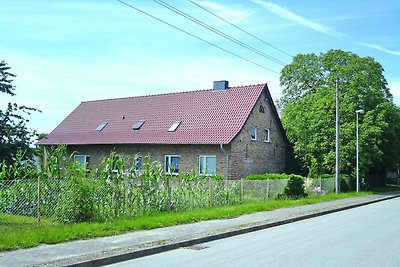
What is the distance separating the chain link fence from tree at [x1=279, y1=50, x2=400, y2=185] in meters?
19.3

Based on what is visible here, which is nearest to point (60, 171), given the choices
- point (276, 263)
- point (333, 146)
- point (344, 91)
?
point (276, 263)

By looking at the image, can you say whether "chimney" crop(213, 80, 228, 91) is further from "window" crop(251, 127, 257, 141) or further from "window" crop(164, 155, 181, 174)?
"window" crop(164, 155, 181, 174)

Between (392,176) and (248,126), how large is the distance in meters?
52.0

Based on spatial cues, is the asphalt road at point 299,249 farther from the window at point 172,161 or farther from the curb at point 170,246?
the window at point 172,161

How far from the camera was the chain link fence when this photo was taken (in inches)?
471

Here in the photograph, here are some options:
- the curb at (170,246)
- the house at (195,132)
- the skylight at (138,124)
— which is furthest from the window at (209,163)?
the curb at (170,246)

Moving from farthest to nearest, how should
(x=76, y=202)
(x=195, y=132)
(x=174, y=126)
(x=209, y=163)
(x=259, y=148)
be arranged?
(x=259, y=148) < (x=174, y=126) < (x=195, y=132) < (x=209, y=163) < (x=76, y=202)

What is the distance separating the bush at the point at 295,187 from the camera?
76.7 ft

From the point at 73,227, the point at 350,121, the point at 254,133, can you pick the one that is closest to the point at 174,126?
the point at 254,133

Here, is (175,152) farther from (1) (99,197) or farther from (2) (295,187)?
(1) (99,197)

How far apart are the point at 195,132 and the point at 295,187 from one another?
7.80 m

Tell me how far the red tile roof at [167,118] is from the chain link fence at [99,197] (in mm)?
10368

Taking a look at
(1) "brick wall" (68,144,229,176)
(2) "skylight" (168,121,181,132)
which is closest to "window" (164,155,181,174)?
(1) "brick wall" (68,144,229,176)

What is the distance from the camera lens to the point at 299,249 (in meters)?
9.81
